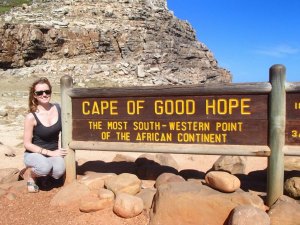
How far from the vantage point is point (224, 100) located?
4.86m

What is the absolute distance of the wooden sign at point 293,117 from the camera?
4.60m

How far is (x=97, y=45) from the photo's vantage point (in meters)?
38.6

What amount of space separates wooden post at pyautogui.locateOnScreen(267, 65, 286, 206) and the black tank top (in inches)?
131

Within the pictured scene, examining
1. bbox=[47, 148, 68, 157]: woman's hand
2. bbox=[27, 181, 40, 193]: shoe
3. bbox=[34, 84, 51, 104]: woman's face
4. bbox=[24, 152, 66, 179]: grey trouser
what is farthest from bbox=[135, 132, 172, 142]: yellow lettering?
bbox=[27, 181, 40, 193]: shoe

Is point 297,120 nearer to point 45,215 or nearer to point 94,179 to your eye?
point 94,179

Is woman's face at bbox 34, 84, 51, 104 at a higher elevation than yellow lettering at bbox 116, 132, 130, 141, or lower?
higher

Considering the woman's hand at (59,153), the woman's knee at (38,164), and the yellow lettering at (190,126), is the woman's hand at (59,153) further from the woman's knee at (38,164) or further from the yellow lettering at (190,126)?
the yellow lettering at (190,126)

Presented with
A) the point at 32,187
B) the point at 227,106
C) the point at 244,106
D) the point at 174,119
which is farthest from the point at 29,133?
the point at 244,106

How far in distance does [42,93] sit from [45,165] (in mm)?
1133

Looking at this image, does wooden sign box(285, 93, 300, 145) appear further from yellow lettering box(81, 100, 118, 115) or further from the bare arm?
the bare arm

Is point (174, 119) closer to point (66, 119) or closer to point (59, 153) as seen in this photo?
point (66, 119)

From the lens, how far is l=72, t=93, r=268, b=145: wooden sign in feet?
15.8

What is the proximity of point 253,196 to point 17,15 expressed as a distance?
3980 centimetres

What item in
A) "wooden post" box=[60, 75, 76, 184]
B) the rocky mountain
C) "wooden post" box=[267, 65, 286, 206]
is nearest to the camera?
"wooden post" box=[267, 65, 286, 206]
